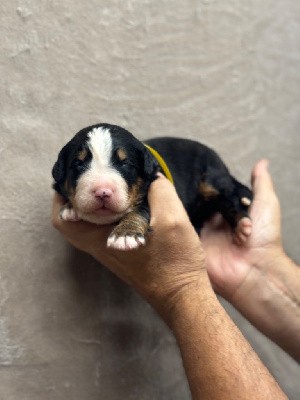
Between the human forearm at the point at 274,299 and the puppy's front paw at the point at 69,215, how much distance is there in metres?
0.79

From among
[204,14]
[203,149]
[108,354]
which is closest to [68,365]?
[108,354]

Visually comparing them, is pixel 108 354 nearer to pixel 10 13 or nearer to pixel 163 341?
pixel 163 341

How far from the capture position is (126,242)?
1.53 metres

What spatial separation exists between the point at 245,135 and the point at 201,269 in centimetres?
115

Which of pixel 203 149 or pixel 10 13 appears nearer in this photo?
pixel 10 13

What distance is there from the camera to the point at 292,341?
2033mm

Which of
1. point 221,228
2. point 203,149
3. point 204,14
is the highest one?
point 204,14

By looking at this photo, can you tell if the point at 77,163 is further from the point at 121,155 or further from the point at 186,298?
the point at 186,298

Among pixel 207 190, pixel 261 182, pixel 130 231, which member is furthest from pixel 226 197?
pixel 130 231

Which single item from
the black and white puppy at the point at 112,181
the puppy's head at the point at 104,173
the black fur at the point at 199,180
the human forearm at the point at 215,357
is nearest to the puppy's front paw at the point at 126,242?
the black and white puppy at the point at 112,181

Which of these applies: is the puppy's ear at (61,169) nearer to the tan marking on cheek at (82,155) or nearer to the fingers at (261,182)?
the tan marking on cheek at (82,155)

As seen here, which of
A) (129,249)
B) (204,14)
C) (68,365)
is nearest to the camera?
(129,249)

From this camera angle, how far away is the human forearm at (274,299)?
2049mm

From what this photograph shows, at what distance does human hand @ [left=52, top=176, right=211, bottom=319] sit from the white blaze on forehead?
19cm
